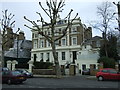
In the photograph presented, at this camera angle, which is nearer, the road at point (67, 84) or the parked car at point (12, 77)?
the road at point (67, 84)

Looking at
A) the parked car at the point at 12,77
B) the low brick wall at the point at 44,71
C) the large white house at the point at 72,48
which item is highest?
the large white house at the point at 72,48

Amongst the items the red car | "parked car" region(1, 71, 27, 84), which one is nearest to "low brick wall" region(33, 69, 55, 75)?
the red car

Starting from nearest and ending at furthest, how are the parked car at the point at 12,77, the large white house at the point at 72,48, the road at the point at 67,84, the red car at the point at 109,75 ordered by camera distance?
the road at the point at 67,84
the parked car at the point at 12,77
the red car at the point at 109,75
the large white house at the point at 72,48

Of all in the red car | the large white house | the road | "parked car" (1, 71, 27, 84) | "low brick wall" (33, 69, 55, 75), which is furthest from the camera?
the large white house

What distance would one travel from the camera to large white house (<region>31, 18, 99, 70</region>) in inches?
2038

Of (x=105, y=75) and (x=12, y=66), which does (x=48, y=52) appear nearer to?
(x=12, y=66)

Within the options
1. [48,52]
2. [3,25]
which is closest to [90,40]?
[48,52]

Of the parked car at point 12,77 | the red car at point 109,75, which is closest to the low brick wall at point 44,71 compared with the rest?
the red car at point 109,75

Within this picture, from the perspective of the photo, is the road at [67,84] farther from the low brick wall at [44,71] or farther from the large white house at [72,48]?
the large white house at [72,48]

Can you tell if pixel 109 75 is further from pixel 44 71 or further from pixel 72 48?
pixel 72 48

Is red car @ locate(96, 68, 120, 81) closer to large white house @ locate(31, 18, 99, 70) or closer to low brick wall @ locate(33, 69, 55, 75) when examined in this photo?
low brick wall @ locate(33, 69, 55, 75)

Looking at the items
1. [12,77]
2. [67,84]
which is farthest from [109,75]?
[12,77]

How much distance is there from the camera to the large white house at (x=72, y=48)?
5176 centimetres

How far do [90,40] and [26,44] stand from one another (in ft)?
76.3
